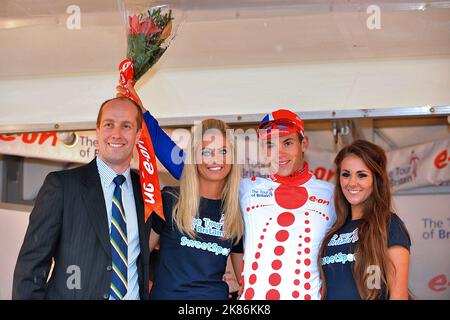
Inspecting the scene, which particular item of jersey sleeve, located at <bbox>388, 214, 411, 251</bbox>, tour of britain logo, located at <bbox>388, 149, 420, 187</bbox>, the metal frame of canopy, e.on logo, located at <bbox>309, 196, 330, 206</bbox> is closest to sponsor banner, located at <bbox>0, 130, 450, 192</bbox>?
tour of britain logo, located at <bbox>388, 149, 420, 187</bbox>

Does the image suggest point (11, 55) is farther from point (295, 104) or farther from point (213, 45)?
point (295, 104)

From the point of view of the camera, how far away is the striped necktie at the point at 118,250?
2.60m

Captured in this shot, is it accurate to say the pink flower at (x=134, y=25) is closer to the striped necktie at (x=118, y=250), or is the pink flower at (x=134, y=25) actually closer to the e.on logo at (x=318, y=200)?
the striped necktie at (x=118, y=250)

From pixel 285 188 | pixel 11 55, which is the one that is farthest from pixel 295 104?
pixel 11 55

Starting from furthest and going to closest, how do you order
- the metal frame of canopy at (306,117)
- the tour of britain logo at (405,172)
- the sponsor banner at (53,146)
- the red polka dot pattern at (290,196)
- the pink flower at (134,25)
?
the tour of britain logo at (405,172) → the sponsor banner at (53,146) → the metal frame of canopy at (306,117) → the pink flower at (134,25) → the red polka dot pattern at (290,196)

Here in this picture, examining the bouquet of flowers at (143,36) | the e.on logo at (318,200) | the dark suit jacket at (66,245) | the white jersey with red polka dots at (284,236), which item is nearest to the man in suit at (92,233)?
the dark suit jacket at (66,245)

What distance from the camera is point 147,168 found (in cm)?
288

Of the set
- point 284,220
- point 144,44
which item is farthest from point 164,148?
point 284,220

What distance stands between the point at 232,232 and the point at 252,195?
0.19 meters

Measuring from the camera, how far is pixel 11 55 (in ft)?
11.0

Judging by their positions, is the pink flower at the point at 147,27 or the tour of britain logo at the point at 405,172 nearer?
the pink flower at the point at 147,27

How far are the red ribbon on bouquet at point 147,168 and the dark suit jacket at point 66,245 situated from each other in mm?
211

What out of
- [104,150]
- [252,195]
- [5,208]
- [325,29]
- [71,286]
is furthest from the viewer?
[5,208]

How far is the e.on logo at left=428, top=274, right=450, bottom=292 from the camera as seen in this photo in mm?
4668
